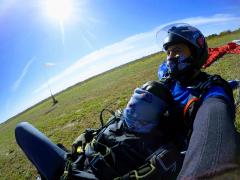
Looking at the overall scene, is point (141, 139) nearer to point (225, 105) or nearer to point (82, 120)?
point (225, 105)

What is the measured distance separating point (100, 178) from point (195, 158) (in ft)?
6.00

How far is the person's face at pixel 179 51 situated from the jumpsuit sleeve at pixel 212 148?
1976 millimetres

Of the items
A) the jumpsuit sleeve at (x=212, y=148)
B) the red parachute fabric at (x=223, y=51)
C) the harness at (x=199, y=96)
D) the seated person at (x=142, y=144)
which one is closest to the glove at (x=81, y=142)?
the seated person at (x=142, y=144)

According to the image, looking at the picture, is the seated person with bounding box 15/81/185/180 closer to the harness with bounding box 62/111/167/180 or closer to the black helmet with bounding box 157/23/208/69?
the harness with bounding box 62/111/167/180

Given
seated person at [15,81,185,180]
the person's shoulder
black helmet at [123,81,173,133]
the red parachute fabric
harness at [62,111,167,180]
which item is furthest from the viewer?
the red parachute fabric

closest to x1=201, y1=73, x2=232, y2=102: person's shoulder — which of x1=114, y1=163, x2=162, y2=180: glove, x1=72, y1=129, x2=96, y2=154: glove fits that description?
x1=114, y1=163, x2=162, y2=180: glove

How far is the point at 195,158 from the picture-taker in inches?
70.4

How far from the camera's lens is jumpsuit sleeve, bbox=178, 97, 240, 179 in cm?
165

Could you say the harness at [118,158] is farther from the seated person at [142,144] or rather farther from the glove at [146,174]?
the glove at [146,174]

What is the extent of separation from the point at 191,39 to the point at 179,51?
25cm

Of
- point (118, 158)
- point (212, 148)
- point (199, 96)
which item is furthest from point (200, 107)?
point (118, 158)

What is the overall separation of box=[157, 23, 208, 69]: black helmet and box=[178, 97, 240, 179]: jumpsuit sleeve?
6.41ft

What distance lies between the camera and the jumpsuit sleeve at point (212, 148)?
5.43 feet

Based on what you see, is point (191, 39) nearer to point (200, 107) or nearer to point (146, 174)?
point (200, 107)
